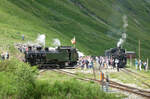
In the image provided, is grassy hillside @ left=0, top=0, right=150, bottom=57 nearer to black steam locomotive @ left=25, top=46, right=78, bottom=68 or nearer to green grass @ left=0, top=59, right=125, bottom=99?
black steam locomotive @ left=25, top=46, right=78, bottom=68

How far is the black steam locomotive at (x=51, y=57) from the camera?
4256cm

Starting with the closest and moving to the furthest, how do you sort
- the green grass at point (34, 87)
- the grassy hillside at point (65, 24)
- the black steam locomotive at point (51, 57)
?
the green grass at point (34, 87) < the black steam locomotive at point (51, 57) < the grassy hillside at point (65, 24)

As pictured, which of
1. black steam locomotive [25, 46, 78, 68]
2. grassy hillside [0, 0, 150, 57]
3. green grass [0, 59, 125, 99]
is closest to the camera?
green grass [0, 59, 125, 99]

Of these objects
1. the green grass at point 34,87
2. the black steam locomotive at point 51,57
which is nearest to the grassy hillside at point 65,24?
the black steam locomotive at point 51,57

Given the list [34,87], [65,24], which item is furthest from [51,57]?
[65,24]

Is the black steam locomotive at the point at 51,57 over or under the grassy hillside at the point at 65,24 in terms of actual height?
under

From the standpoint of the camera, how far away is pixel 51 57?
42.9 meters

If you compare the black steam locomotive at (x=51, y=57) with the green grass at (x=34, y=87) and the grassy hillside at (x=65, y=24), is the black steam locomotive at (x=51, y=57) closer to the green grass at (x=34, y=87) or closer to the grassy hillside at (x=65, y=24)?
the green grass at (x=34, y=87)

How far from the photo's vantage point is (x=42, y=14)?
12475 centimetres

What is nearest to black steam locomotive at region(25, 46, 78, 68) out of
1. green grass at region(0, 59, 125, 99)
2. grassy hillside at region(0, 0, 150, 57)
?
green grass at region(0, 59, 125, 99)

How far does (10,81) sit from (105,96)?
749 cm

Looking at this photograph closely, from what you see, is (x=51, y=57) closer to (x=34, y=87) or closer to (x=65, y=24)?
(x=34, y=87)

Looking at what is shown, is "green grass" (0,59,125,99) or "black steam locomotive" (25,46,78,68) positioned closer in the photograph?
"green grass" (0,59,125,99)

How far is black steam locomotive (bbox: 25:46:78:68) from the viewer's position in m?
42.6
